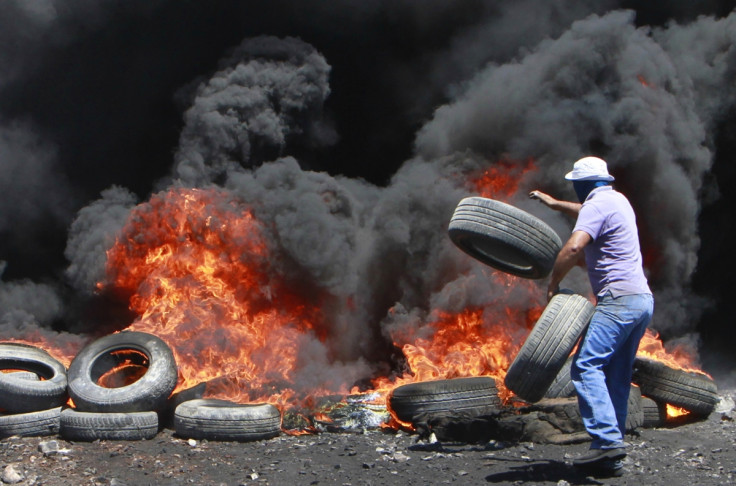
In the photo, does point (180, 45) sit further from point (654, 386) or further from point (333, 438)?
point (654, 386)

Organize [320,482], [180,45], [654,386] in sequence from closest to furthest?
[320,482] < [654,386] < [180,45]

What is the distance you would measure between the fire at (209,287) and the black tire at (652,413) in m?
4.05

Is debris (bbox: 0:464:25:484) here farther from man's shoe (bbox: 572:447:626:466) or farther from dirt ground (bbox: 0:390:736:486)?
man's shoe (bbox: 572:447:626:466)

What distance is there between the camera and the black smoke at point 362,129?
1025cm

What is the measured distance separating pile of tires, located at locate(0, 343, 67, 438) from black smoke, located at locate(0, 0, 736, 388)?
2.37 m

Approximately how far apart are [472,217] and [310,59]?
18.6 feet

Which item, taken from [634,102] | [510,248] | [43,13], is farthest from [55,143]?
[634,102]

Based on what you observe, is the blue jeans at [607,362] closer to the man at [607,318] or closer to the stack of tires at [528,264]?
the man at [607,318]

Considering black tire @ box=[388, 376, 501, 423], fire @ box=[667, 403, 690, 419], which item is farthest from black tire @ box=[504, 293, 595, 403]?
fire @ box=[667, 403, 690, 419]

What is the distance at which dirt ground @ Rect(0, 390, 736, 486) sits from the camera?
215 inches

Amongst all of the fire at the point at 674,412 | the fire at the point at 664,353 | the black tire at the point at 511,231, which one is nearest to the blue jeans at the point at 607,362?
the black tire at the point at 511,231

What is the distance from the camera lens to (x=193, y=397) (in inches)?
305

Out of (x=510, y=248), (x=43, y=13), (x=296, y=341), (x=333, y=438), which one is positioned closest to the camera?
(x=510, y=248)

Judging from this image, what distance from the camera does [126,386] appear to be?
759 cm
